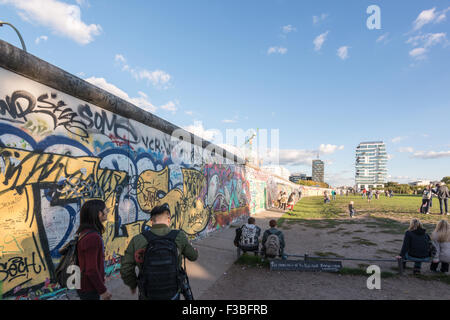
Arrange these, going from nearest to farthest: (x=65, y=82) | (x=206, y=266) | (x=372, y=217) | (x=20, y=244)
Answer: (x=20, y=244)
(x=65, y=82)
(x=206, y=266)
(x=372, y=217)

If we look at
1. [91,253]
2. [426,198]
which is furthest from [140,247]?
[426,198]

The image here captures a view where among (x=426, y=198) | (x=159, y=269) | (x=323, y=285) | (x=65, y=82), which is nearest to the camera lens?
(x=159, y=269)

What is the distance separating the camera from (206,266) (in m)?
5.90

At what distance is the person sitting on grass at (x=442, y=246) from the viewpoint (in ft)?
17.6

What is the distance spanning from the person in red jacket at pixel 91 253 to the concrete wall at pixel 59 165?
4.97ft

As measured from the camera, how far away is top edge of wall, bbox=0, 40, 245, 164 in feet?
10.5

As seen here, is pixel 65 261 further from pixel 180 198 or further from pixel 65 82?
pixel 180 198

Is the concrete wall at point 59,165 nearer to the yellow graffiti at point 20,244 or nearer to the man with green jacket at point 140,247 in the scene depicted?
the yellow graffiti at point 20,244

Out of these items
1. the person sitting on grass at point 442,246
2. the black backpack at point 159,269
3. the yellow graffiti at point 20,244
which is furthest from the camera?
the person sitting on grass at point 442,246

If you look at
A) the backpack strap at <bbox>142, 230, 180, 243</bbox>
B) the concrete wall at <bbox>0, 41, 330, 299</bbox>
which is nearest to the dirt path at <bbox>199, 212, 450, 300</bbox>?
the concrete wall at <bbox>0, 41, 330, 299</bbox>

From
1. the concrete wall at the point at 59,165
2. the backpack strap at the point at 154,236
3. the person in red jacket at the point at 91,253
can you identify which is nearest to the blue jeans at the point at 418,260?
the backpack strap at the point at 154,236

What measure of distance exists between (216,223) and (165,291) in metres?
8.13

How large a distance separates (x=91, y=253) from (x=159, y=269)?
75 cm

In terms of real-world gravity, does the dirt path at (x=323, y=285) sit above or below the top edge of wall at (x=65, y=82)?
below
